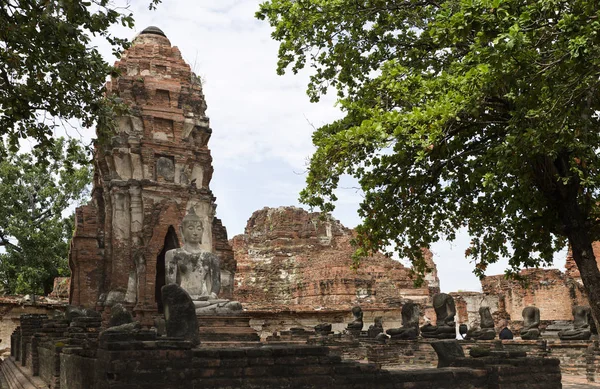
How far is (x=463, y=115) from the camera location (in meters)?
9.02

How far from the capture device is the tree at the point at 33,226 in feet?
89.8

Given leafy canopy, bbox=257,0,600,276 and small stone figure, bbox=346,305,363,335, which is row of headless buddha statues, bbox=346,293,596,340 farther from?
leafy canopy, bbox=257,0,600,276

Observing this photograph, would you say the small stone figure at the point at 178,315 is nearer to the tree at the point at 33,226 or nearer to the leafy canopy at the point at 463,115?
the leafy canopy at the point at 463,115

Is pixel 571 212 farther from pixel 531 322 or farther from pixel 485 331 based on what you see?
pixel 531 322

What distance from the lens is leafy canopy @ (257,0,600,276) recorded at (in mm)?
7215

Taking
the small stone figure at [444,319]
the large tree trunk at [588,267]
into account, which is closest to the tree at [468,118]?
the large tree trunk at [588,267]

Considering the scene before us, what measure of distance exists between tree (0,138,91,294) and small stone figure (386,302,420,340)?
54.3ft

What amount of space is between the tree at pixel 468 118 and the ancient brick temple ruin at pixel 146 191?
9.11 meters

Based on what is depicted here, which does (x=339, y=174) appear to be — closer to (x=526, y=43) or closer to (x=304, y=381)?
(x=526, y=43)

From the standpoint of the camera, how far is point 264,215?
108ft

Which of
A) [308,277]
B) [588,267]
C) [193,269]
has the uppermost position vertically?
[193,269]

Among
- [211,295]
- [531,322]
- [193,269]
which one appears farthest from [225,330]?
[531,322]

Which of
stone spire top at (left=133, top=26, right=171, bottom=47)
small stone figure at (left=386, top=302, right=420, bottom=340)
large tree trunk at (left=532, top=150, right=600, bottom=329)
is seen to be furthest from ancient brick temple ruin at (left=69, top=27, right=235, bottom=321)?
large tree trunk at (left=532, top=150, right=600, bottom=329)

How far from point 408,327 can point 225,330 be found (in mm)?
7481
